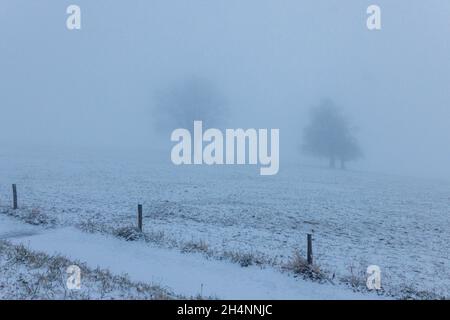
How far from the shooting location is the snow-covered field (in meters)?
15.6

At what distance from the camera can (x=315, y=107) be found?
7381 centimetres

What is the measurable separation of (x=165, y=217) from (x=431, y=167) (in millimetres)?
113578

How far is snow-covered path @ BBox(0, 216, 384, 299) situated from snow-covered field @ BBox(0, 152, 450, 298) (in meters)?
0.97

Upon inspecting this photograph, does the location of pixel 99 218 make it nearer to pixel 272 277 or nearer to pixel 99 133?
pixel 272 277

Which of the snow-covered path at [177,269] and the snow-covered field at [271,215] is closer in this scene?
the snow-covered path at [177,269]

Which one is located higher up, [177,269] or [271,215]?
[177,269]

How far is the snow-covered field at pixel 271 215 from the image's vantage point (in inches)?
614

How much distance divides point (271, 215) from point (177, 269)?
11.5m

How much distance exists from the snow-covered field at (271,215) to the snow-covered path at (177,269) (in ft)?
3.19

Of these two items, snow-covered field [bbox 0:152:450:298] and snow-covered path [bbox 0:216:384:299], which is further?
snow-covered field [bbox 0:152:450:298]

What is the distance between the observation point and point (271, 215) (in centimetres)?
2364

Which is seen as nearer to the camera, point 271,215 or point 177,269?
point 177,269

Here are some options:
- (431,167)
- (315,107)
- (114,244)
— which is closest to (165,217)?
(114,244)

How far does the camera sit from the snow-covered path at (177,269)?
37.9 feet
